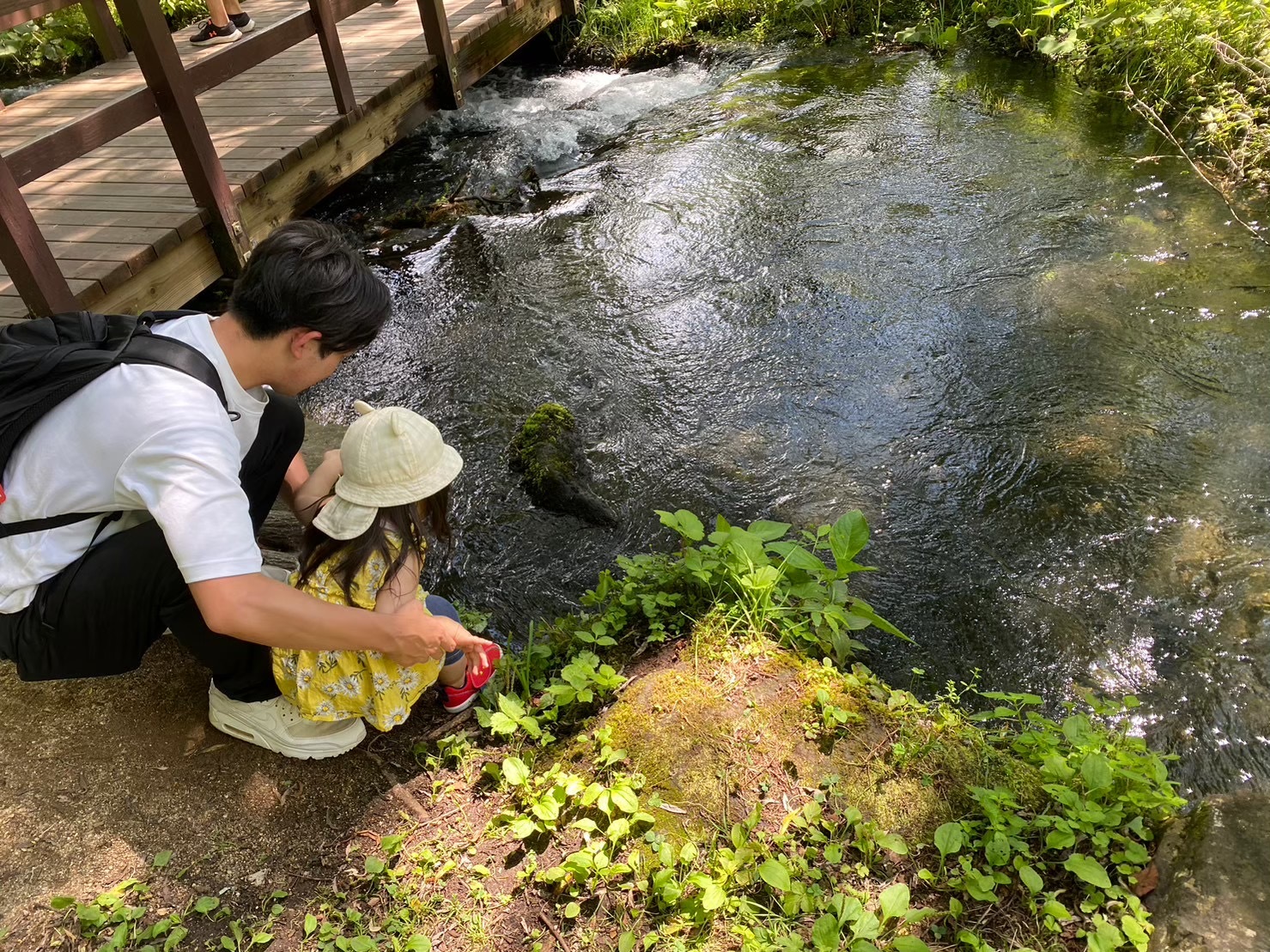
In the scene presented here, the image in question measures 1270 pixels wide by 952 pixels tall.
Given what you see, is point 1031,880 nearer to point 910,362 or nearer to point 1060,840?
point 1060,840

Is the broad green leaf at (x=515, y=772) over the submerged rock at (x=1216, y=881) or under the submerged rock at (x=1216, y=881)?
over

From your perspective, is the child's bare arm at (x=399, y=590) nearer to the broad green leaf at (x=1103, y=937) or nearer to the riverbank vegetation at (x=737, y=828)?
the riverbank vegetation at (x=737, y=828)

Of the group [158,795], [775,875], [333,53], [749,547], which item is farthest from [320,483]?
[333,53]

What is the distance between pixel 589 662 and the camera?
279cm

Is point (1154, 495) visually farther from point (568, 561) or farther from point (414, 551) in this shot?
point (414, 551)

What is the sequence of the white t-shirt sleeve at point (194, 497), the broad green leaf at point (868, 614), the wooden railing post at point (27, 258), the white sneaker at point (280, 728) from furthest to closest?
1. the wooden railing post at point (27, 258)
2. the broad green leaf at point (868, 614)
3. the white sneaker at point (280, 728)
4. the white t-shirt sleeve at point (194, 497)

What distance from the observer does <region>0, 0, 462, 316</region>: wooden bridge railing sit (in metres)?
4.03

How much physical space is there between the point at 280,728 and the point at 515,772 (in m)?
0.73

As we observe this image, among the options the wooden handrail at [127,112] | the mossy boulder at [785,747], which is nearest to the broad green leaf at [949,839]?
the mossy boulder at [785,747]

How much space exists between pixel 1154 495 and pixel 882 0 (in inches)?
291

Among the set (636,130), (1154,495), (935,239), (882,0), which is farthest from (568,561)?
(882,0)

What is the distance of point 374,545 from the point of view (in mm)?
2346

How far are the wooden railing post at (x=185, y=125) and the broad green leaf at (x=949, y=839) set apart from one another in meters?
4.50

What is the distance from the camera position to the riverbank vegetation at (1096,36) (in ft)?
20.6
